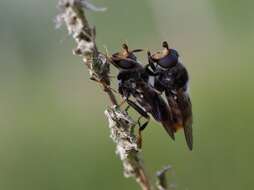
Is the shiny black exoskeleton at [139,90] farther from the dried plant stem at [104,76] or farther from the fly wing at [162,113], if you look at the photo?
the dried plant stem at [104,76]

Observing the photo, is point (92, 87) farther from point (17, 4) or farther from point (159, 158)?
point (17, 4)

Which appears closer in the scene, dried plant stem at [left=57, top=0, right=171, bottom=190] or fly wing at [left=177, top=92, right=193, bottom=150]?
dried plant stem at [left=57, top=0, right=171, bottom=190]

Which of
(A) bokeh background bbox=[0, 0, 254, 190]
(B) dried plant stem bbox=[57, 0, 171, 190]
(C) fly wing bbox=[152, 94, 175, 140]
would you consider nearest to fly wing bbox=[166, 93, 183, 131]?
(C) fly wing bbox=[152, 94, 175, 140]

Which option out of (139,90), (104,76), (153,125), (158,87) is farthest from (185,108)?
(153,125)

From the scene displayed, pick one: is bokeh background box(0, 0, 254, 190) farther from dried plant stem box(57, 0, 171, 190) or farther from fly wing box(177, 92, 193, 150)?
fly wing box(177, 92, 193, 150)

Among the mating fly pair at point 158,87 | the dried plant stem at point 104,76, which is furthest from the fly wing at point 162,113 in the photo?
the dried plant stem at point 104,76

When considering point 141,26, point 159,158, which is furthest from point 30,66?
point 159,158
